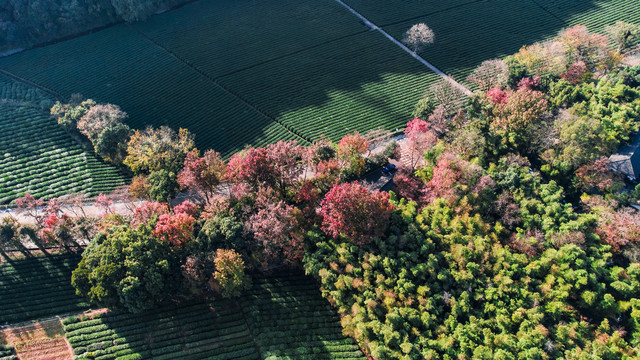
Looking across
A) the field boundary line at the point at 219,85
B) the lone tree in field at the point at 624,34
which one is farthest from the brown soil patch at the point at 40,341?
the lone tree in field at the point at 624,34

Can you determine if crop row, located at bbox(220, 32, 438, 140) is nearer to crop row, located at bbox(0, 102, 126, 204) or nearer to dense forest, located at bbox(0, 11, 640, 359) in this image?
dense forest, located at bbox(0, 11, 640, 359)

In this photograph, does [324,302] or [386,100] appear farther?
[386,100]

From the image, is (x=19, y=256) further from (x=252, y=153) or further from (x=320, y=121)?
(x=320, y=121)

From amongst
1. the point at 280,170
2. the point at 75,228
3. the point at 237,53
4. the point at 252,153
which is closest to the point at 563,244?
the point at 280,170

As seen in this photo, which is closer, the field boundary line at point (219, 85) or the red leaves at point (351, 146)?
the red leaves at point (351, 146)

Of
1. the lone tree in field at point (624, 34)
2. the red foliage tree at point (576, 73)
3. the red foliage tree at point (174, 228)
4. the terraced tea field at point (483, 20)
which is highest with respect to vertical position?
the terraced tea field at point (483, 20)

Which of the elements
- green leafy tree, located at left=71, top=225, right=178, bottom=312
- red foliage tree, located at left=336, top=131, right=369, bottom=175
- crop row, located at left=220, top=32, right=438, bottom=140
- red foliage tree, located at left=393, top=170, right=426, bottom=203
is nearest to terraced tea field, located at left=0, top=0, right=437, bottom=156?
crop row, located at left=220, top=32, right=438, bottom=140

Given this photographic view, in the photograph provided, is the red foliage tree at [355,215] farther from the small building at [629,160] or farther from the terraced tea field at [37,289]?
the small building at [629,160]
